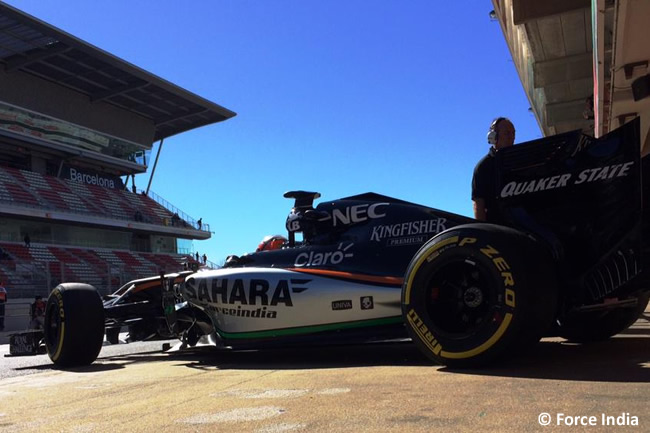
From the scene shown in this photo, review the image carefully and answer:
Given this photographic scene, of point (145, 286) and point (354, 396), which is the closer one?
point (354, 396)

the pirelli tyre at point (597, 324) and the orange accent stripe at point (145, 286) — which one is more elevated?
the orange accent stripe at point (145, 286)

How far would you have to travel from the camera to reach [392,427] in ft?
7.24

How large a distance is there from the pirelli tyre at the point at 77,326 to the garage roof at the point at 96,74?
104ft

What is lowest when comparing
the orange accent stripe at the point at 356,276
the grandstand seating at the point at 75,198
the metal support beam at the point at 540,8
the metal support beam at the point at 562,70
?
the orange accent stripe at the point at 356,276

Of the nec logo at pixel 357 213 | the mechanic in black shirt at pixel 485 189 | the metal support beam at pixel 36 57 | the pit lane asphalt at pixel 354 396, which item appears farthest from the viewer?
the metal support beam at pixel 36 57

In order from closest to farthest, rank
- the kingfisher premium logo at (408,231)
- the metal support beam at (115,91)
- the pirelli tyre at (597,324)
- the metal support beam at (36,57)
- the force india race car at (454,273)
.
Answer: the force india race car at (454,273), the kingfisher premium logo at (408,231), the pirelli tyre at (597,324), the metal support beam at (36,57), the metal support beam at (115,91)

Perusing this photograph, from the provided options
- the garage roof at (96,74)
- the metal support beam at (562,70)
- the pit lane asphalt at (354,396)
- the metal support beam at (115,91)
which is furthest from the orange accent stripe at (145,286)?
the metal support beam at (115,91)

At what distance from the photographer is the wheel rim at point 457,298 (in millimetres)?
3406

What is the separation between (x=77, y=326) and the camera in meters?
5.59

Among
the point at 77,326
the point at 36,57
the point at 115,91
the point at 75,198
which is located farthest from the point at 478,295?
the point at 115,91

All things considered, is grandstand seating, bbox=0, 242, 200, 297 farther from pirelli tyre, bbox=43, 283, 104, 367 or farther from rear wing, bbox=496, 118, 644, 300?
rear wing, bbox=496, 118, 644, 300

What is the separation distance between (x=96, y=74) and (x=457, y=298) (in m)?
43.0

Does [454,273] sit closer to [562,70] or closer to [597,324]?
[597,324]

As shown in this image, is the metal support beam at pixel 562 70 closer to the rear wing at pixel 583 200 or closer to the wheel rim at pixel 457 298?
the rear wing at pixel 583 200
